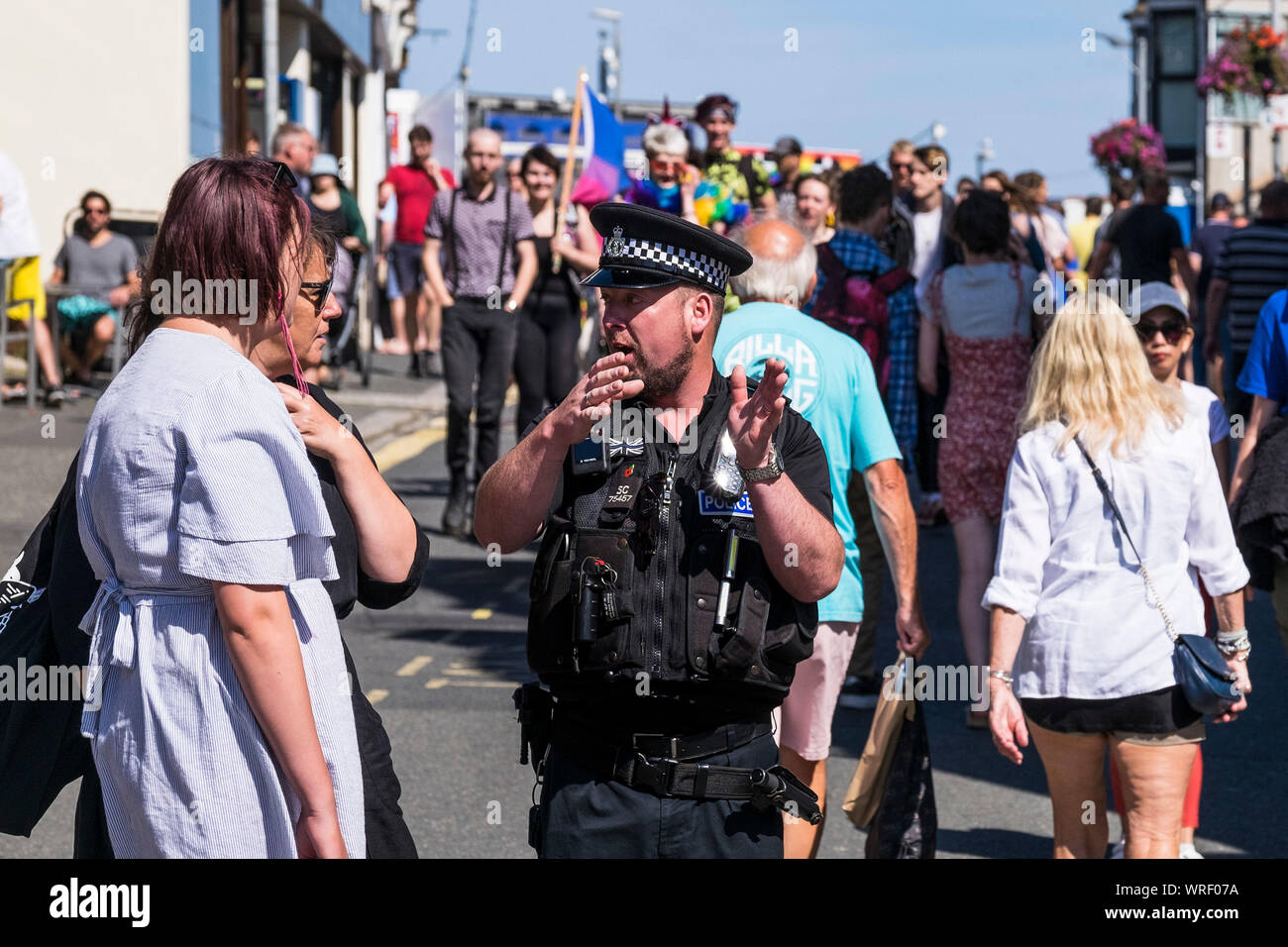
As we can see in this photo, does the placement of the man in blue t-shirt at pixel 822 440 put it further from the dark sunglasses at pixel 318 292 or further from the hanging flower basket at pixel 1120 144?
the hanging flower basket at pixel 1120 144

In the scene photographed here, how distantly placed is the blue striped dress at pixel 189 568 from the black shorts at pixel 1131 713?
2151 millimetres

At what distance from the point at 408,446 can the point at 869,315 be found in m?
6.57

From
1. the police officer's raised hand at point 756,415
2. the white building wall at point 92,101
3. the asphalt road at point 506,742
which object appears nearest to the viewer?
the police officer's raised hand at point 756,415

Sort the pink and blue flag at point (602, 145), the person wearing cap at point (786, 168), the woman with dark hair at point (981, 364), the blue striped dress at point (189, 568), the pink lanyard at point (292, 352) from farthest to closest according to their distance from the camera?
the pink and blue flag at point (602, 145) → the person wearing cap at point (786, 168) → the woman with dark hair at point (981, 364) → the pink lanyard at point (292, 352) → the blue striped dress at point (189, 568)

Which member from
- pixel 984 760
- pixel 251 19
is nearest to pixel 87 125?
pixel 251 19

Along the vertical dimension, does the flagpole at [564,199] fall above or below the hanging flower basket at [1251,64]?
below

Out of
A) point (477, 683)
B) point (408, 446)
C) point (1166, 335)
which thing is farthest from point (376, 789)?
point (408, 446)

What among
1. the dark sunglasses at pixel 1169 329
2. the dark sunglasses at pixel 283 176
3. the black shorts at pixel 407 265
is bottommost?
the dark sunglasses at pixel 1169 329

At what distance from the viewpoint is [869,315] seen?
7.52 metres

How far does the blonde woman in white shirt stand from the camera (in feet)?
13.7

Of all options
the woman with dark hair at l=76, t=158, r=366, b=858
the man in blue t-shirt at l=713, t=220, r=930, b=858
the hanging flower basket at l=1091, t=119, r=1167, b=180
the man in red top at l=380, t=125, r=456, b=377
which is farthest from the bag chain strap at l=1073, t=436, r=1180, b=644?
the hanging flower basket at l=1091, t=119, r=1167, b=180

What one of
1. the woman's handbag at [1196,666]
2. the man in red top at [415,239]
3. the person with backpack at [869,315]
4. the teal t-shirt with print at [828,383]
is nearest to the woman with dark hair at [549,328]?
the person with backpack at [869,315]

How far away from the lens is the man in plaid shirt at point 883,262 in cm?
748
